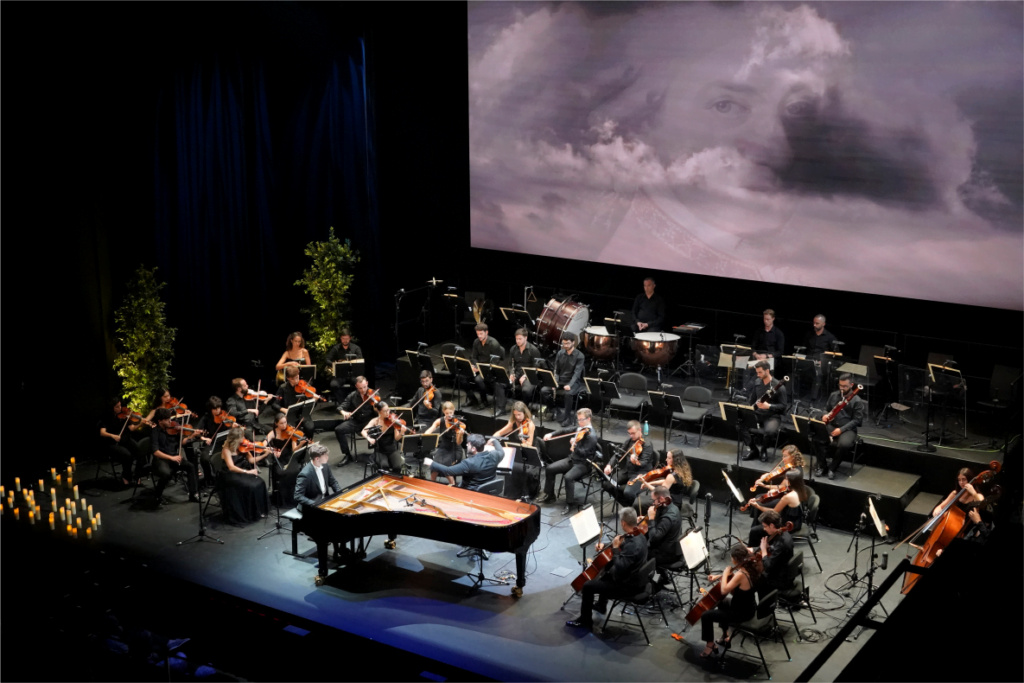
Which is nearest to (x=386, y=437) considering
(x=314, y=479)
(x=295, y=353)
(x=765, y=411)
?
(x=314, y=479)

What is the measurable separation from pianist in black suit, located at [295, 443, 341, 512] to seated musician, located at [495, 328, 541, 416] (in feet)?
11.6

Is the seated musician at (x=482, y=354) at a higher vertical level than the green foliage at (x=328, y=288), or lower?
lower

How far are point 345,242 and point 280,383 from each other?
9.77ft

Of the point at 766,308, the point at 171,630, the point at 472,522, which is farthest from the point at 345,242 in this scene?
the point at 171,630

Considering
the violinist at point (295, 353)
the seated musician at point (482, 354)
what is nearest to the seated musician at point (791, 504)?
the seated musician at point (482, 354)

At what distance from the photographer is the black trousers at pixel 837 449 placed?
1198cm

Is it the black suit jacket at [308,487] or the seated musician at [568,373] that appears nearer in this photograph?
the black suit jacket at [308,487]

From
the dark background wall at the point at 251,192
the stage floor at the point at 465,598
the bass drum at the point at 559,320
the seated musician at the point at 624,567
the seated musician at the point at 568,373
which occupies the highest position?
the dark background wall at the point at 251,192

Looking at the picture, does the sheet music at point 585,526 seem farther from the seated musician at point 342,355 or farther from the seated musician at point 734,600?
the seated musician at point 342,355

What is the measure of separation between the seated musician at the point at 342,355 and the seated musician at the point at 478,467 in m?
3.23

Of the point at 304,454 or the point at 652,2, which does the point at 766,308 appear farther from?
the point at 304,454

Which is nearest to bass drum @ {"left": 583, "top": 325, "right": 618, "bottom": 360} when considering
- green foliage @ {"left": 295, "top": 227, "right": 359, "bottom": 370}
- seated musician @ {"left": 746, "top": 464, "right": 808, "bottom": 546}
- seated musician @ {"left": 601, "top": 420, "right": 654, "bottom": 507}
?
seated musician @ {"left": 601, "top": 420, "right": 654, "bottom": 507}

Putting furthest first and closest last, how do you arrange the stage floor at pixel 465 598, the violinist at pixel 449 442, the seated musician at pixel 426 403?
1. the seated musician at pixel 426 403
2. the violinist at pixel 449 442
3. the stage floor at pixel 465 598

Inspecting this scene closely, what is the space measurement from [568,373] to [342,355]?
3599 mm
